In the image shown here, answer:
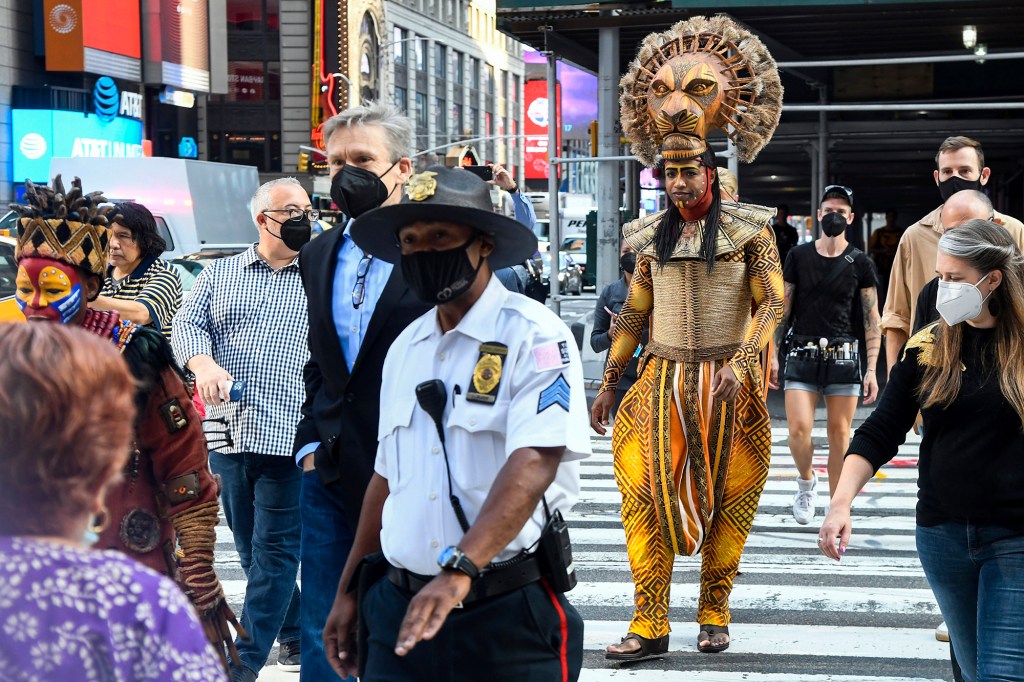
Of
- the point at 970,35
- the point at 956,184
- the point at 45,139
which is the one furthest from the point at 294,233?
the point at 45,139

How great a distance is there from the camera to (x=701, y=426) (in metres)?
6.57

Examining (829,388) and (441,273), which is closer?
(441,273)

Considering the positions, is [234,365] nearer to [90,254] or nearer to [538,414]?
[90,254]

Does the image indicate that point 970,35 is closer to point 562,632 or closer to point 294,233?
point 294,233

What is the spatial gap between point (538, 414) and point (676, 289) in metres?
3.37

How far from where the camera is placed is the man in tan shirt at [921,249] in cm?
735

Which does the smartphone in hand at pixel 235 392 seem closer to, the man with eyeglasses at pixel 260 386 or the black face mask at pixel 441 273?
the man with eyeglasses at pixel 260 386

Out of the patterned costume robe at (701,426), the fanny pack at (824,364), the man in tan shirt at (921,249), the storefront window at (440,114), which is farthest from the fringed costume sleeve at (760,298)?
the storefront window at (440,114)

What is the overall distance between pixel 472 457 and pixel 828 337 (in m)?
6.26

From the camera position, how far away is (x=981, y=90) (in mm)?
22359

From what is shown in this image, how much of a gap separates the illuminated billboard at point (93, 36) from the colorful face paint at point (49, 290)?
37065 mm

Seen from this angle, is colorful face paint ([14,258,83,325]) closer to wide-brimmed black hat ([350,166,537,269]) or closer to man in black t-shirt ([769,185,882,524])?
wide-brimmed black hat ([350,166,537,269])

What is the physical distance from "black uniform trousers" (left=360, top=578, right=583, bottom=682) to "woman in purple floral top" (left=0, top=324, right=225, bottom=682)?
4.09 ft

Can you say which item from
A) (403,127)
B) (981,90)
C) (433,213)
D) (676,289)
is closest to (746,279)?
(676,289)
